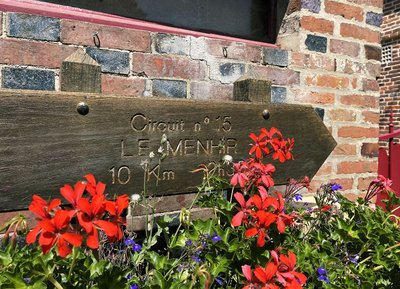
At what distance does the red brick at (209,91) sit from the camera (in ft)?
6.13

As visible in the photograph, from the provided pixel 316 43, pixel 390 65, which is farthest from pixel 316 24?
pixel 390 65

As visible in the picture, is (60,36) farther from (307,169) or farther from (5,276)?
(307,169)

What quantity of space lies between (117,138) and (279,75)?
1149 millimetres

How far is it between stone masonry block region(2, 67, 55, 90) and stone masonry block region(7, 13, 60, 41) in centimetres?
13

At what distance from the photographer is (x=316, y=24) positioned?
212 cm

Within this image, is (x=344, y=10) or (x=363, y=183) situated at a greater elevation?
(x=344, y=10)

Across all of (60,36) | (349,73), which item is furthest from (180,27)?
(349,73)

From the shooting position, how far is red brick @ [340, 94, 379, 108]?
227cm

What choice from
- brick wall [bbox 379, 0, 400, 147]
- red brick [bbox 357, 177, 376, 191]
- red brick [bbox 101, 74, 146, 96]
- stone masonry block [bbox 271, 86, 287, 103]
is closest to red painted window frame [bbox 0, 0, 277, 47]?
red brick [bbox 101, 74, 146, 96]

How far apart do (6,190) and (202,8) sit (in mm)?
1442

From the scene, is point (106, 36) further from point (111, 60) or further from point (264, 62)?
point (264, 62)

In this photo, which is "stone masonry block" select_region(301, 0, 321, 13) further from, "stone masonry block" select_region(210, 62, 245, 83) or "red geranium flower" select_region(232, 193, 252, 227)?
"red geranium flower" select_region(232, 193, 252, 227)

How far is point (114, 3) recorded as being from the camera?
183cm

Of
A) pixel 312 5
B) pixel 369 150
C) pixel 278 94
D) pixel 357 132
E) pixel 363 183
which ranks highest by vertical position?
pixel 312 5
